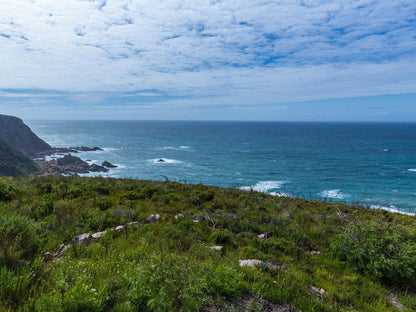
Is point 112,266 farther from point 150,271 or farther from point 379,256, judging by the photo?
point 379,256

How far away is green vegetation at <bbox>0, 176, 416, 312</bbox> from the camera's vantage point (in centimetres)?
302

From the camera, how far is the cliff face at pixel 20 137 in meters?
80.3

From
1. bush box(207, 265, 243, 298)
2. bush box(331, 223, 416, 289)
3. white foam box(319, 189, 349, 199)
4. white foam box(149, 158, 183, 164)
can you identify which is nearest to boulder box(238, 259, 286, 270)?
bush box(207, 265, 243, 298)

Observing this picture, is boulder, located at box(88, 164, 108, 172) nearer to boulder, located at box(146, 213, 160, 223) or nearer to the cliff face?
the cliff face

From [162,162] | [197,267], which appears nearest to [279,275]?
[197,267]

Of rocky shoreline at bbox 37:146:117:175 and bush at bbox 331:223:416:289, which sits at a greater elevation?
bush at bbox 331:223:416:289

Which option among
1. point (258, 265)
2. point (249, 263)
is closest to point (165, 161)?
point (249, 263)

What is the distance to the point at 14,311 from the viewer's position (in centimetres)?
269

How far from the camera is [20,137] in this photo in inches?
3351

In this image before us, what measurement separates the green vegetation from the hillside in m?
52.0

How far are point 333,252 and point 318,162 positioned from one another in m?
67.5

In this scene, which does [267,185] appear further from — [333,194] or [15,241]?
[15,241]

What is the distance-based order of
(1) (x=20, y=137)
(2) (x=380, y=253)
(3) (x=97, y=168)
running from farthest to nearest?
1. (1) (x=20, y=137)
2. (3) (x=97, y=168)
3. (2) (x=380, y=253)

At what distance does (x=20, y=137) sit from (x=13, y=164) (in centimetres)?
4776
